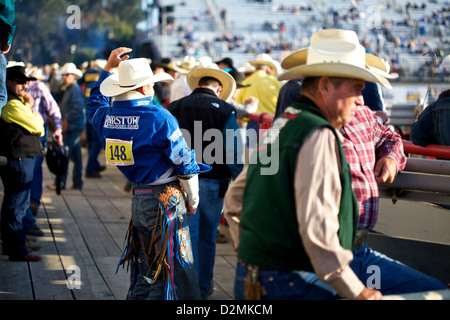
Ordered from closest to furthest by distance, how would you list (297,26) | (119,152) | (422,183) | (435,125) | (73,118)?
1. (422,183)
2. (119,152)
3. (435,125)
4. (73,118)
5. (297,26)

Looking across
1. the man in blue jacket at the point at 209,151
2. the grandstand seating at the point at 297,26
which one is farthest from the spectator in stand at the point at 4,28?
the grandstand seating at the point at 297,26

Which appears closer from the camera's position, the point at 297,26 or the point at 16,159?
the point at 16,159

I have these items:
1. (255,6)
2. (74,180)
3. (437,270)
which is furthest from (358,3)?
(437,270)

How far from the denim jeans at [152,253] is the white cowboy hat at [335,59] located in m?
1.81

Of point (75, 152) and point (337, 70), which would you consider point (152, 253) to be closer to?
point (337, 70)

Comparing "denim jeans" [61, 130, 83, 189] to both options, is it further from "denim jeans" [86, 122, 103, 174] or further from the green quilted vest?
the green quilted vest

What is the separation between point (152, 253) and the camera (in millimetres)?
4551

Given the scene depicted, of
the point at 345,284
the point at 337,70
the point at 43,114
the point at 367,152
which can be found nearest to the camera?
the point at 345,284

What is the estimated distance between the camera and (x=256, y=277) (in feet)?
8.80

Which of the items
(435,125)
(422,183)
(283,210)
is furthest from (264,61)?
(283,210)

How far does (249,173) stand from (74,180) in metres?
8.54

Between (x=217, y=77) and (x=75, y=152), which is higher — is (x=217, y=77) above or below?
above

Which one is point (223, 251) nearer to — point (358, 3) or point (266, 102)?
point (266, 102)

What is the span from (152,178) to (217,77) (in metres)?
1.69
